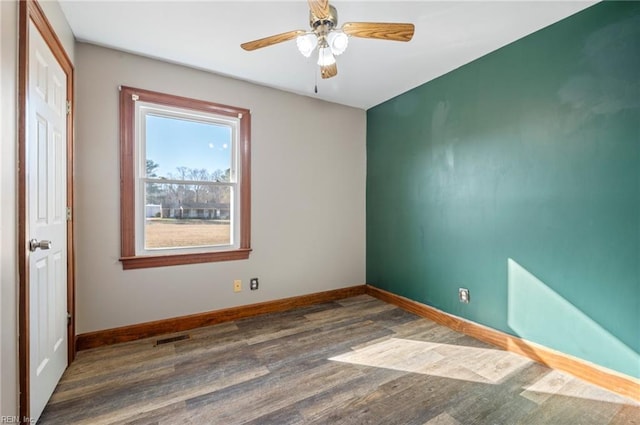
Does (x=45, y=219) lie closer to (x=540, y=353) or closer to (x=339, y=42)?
(x=339, y=42)

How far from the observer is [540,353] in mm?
2086

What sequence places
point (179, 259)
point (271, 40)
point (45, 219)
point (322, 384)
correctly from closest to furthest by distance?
point (45, 219), point (271, 40), point (322, 384), point (179, 259)

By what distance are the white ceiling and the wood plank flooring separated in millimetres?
2468

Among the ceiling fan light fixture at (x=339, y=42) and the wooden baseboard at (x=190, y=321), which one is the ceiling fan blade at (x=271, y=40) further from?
the wooden baseboard at (x=190, y=321)

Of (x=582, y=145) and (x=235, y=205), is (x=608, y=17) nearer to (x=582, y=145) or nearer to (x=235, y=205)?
(x=582, y=145)

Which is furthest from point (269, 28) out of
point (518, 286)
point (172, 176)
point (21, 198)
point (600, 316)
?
point (600, 316)

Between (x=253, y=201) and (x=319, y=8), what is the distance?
1915 mm

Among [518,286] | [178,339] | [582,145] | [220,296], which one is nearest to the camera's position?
[582,145]

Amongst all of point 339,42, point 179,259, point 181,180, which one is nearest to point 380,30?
point 339,42

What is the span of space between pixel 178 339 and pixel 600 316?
316cm

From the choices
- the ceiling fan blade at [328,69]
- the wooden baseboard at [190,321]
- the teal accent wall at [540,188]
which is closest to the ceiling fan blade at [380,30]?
Answer: the ceiling fan blade at [328,69]

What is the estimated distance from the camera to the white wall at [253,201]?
226 cm

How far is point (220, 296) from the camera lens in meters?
2.79

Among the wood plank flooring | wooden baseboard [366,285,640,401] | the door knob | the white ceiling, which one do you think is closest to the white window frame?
the white ceiling
